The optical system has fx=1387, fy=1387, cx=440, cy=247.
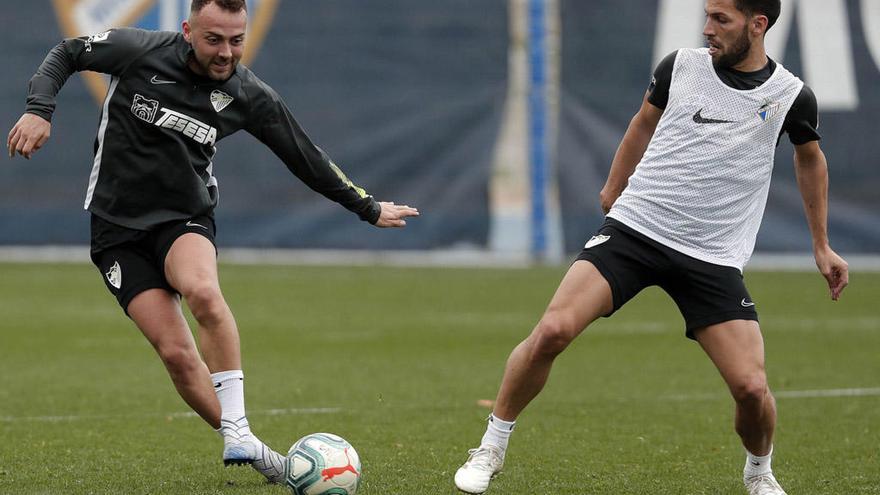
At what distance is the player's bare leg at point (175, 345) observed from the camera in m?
5.66

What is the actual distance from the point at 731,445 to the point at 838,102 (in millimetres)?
11207

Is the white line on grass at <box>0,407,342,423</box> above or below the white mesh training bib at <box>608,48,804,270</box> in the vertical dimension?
below

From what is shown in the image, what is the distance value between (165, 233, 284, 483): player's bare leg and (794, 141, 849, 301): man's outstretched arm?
7.88 feet

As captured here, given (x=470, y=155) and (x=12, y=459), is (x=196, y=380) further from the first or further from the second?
(x=470, y=155)

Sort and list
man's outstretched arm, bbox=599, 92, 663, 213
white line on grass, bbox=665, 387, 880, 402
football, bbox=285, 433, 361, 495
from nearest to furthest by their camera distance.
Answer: football, bbox=285, 433, 361, 495
man's outstretched arm, bbox=599, 92, 663, 213
white line on grass, bbox=665, 387, 880, 402

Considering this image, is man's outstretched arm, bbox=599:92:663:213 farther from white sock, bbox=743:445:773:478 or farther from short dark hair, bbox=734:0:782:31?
white sock, bbox=743:445:773:478

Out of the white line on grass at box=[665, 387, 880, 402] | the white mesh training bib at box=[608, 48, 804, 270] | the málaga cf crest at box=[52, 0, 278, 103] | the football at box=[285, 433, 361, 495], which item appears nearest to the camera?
the football at box=[285, 433, 361, 495]

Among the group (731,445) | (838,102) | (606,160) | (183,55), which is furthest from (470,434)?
(838,102)

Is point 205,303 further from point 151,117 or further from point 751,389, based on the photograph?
point 751,389

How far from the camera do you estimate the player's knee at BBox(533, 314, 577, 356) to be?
5.36 meters

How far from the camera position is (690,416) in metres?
8.02

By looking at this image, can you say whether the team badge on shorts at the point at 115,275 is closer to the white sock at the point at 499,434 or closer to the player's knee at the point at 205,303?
the player's knee at the point at 205,303

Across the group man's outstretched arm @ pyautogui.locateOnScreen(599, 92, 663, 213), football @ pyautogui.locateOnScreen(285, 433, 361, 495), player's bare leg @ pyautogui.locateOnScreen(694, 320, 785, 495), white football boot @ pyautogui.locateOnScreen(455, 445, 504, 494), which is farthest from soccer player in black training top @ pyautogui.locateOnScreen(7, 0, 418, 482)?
player's bare leg @ pyautogui.locateOnScreen(694, 320, 785, 495)

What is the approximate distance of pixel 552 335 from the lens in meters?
5.37
